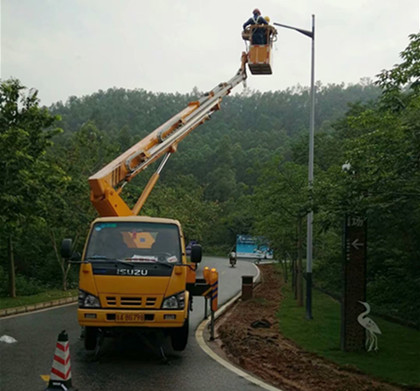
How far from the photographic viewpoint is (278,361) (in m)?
10.1

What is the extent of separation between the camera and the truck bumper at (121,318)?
31.9 feet

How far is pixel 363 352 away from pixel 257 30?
11.8 meters

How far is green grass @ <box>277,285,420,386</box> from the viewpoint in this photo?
932 centimetres

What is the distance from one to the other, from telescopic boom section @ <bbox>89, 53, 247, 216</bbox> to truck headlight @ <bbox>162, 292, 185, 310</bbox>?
3.24 metres

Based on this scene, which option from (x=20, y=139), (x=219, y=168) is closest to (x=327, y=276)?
(x=20, y=139)

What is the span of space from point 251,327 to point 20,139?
959cm

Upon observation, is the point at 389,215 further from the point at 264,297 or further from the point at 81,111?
the point at 81,111

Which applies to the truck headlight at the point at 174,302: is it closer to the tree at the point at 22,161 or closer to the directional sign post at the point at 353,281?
the directional sign post at the point at 353,281

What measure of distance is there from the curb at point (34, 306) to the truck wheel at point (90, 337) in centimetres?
605

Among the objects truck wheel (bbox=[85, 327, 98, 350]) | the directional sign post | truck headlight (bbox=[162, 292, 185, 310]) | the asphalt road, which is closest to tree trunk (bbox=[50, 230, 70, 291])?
the asphalt road

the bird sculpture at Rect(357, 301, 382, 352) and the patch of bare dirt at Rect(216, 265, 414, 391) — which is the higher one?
the bird sculpture at Rect(357, 301, 382, 352)

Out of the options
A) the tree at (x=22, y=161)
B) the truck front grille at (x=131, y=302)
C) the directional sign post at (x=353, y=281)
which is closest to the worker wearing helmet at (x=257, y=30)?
the tree at (x=22, y=161)

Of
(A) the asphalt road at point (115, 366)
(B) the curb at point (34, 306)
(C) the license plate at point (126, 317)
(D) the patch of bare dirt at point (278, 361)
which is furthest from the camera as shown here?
(B) the curb at point (34, 306)

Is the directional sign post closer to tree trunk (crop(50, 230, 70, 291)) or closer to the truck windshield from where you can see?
the truck windshield
